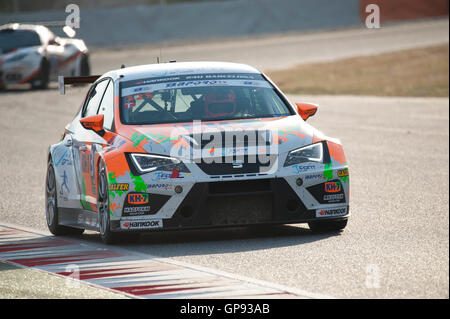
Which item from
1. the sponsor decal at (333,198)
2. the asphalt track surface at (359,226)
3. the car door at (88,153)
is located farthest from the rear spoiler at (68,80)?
the sponsor decal at (333,198)

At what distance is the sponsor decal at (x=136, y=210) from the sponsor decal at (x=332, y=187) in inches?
54.6

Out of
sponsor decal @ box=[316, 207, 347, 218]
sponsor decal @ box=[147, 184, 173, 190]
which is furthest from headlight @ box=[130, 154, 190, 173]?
sponsor decal @ box=[316, 207, 347, 218]

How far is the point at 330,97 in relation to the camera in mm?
27625

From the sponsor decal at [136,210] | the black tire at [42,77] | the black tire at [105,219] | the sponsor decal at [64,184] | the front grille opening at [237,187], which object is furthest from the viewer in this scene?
the black tire at [42,77]

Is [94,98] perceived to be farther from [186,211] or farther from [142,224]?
[186,211]

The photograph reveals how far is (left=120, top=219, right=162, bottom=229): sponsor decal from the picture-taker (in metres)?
8.90

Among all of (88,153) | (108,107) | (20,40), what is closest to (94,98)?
(108,107)

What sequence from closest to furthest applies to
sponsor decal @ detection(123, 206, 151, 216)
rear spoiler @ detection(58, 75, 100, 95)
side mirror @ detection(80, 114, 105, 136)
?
sponsor decal @ detection(123, 206, 151, 216) → side mirror @ detection(80, 114, 105, 136) → rear spoiler @ detection(58, 75, 100, 95)

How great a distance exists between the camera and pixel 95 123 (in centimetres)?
953

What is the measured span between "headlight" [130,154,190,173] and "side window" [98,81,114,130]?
0.78 metres

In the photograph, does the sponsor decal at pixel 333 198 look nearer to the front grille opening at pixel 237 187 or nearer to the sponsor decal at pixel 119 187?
the front grille opening at pixel 237 187

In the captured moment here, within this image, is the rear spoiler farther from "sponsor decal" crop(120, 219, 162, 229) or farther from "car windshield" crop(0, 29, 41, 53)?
"car windshield" crop(0, 29, 41, 53)

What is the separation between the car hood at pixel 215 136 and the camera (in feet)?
29.2
